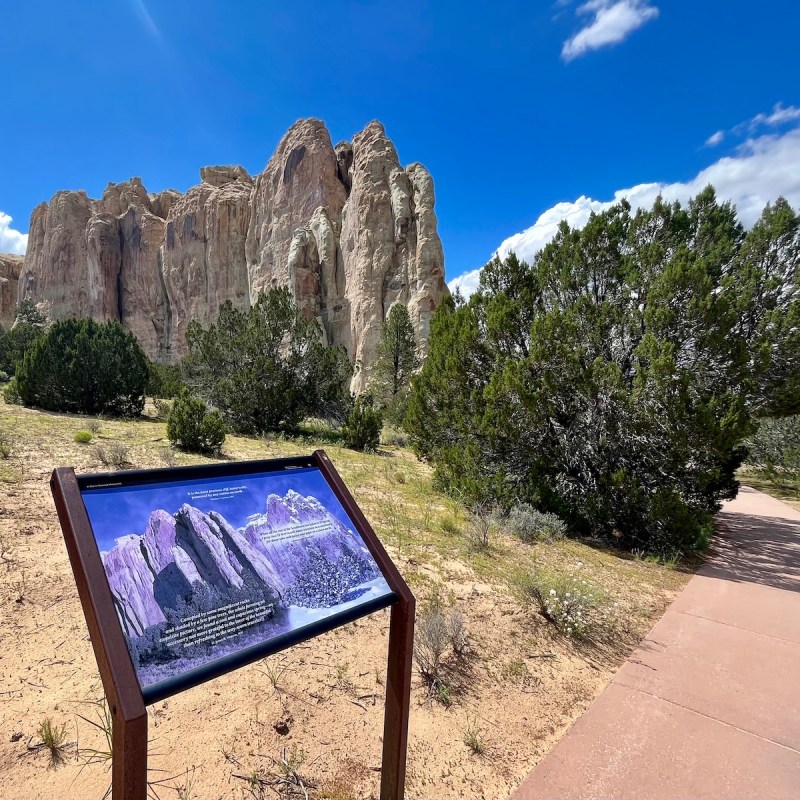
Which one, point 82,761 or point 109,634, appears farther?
point 82,761

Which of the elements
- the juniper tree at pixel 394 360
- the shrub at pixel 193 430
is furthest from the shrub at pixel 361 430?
the juniper tree at pixel 394 360

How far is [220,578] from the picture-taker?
162 cm

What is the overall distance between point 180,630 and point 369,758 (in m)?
1.60

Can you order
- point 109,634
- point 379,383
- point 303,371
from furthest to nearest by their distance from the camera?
point 379,383
point 303,371
point 109,634

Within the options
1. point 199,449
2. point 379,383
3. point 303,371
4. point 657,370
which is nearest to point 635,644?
point 657,370

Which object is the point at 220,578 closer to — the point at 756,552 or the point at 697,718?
the point at 697,718

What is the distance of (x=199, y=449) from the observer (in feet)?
32.6

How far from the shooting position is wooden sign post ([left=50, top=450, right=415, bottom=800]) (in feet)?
4.19

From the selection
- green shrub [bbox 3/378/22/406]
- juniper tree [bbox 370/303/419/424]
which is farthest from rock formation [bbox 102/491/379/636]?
juniper tree [bbox 370/303/419/424]

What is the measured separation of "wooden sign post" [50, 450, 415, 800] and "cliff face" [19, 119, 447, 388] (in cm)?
2108

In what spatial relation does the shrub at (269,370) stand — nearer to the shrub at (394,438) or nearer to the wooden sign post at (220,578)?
the shrub at (394,438)

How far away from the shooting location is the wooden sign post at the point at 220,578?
1.28m

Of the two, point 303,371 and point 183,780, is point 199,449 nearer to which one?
point 303,371

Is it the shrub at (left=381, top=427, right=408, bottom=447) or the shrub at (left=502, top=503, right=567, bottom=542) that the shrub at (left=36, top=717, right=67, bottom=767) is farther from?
the shrub at (left=381, top=427, right=408, bottom=447)
